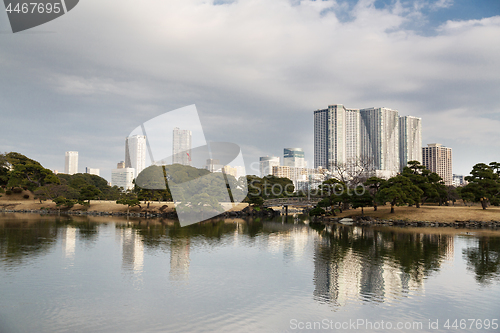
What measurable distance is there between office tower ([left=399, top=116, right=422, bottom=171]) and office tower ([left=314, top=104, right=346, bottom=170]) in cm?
2363

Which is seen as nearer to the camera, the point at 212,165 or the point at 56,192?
the point at 56,192

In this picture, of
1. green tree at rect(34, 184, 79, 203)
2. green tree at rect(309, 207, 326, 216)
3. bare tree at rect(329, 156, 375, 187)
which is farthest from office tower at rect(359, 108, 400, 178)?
green tree at rect(34, 184, 79, 203)

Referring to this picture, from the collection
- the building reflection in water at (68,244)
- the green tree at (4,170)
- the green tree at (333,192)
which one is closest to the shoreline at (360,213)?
the green tree at (333,192)

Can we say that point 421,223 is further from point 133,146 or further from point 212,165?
point 212,165

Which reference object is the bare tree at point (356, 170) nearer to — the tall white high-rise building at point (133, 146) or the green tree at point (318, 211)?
the green tree at point (318, 211)

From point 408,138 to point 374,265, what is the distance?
449ft

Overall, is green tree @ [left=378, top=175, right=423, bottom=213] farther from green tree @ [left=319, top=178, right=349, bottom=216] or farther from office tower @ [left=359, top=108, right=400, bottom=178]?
office tower @ [left=359, top=108, right=400, bottom=178]

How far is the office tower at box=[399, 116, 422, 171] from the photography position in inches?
5522

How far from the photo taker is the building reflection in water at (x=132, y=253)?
676 inches

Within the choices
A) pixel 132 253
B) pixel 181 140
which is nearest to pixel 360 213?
pixel 181 140

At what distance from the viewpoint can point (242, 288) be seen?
13742mm

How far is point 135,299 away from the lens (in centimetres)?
1205

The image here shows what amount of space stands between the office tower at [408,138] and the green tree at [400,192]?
104m

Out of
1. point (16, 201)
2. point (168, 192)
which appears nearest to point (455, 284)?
point (168, 192)
